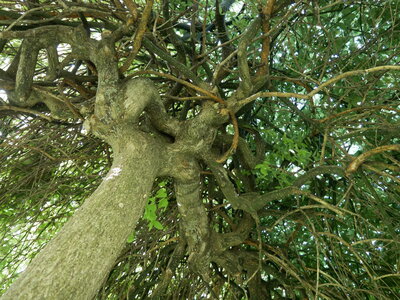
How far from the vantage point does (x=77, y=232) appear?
127 centimetres

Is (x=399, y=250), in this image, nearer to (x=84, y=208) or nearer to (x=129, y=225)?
(x=129, y=225)

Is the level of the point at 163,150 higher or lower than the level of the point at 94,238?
lower

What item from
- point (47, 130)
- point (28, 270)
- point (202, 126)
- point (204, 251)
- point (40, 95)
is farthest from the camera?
point (47, 130)

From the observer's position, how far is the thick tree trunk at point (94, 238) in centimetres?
108

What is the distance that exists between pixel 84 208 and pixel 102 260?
24cm

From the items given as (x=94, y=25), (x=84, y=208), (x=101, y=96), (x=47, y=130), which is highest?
(x=94, y=25)

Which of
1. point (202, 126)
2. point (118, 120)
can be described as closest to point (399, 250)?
point (202, 126)

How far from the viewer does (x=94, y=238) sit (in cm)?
128

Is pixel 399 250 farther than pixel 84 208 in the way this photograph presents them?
Yes

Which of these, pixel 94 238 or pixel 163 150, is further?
pixel 163 150

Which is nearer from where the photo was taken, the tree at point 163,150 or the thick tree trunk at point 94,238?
the thick tree trunk at point 94,238

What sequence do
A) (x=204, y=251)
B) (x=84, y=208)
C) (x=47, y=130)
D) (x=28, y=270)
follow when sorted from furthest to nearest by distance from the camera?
(x=47, y=130)
(x=204, y=251)
(x=84, y=208)
(x=28, y=270)

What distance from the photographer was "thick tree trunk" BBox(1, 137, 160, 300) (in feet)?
3.53

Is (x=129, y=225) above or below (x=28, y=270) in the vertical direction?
below
